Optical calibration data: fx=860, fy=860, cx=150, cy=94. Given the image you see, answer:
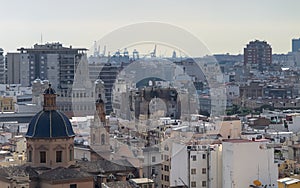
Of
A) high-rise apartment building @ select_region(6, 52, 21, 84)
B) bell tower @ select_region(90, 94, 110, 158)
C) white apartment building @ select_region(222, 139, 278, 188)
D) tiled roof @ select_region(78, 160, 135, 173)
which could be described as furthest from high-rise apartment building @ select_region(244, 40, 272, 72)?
white apartment building @ select_region(222, 139, 278, 188)

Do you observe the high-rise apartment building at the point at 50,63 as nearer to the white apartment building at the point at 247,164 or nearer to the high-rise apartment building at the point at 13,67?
the high-rise apartment building at the point at 13,67

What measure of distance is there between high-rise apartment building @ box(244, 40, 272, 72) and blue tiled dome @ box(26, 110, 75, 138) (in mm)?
58697

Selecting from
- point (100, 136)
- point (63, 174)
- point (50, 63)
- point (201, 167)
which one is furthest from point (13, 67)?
point (63, 174)

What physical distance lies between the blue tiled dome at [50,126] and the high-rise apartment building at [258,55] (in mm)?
58697

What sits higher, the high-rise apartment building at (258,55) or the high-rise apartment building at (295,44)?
the high-rise apartment building at (295,44)

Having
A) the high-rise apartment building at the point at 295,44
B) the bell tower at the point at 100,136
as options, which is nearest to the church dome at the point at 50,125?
the bell tower at the point at 100,136

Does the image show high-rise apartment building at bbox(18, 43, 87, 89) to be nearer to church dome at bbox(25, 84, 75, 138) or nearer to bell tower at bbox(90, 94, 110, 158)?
bell tower at bbox(90, 94, 110, 158)

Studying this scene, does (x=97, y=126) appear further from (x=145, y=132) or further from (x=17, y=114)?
(x=17, y=114)

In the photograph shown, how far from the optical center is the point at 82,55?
39906mm

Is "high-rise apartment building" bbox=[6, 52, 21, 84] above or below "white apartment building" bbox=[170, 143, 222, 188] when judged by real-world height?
above

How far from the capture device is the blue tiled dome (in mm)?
13633

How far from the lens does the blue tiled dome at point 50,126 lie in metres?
13.6

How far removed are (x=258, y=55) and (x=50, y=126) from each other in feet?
200

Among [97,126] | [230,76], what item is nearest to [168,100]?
[97,126]
